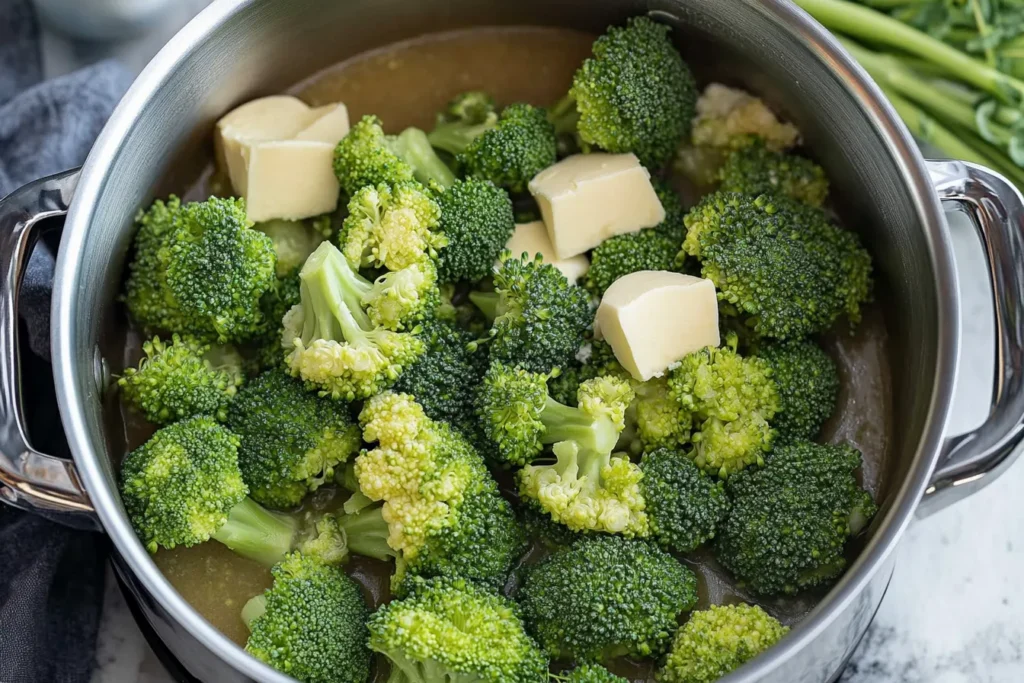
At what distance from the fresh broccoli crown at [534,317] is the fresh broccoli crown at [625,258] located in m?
0.08

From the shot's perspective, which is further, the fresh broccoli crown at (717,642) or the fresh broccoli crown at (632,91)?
the fresh broccoli crown at (632,91)

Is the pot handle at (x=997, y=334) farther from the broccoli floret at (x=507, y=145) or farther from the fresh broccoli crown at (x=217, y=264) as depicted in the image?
the fresh broccoli crown at (x=217, y=264)

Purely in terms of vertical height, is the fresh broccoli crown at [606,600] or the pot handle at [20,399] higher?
the pot handle at [20,399]

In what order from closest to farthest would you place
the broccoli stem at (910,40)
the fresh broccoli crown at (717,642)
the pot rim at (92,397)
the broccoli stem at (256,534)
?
Result: the pot rim at (92,397) → the fresh broccoli crown at (717,642) → the broccoli stem at (256,534) → the broccoli stem at (910,40)

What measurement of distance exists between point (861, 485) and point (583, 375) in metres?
0.54

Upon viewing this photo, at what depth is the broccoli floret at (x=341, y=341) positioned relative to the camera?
65.5 inches

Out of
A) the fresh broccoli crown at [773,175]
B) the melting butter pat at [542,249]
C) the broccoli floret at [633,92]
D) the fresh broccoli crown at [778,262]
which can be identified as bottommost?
the melting butter pat at [542,249]

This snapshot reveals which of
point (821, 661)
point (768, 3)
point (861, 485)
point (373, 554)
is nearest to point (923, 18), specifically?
point (768, 3)

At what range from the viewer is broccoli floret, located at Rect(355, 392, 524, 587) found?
1615 mm

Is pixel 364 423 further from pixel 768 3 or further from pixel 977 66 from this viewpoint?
pixel 977 66

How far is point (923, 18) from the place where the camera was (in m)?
2.03

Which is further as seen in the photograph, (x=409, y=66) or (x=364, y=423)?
(x=409, y=66)

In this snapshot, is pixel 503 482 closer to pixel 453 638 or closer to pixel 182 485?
pixel 453 638

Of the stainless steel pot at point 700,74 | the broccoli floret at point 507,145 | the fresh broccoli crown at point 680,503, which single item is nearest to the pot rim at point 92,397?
the stainless steel pot at point 700,74
